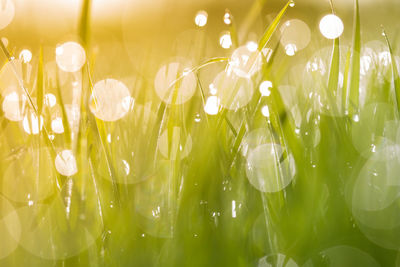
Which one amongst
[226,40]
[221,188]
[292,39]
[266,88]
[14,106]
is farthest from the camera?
[292,39]

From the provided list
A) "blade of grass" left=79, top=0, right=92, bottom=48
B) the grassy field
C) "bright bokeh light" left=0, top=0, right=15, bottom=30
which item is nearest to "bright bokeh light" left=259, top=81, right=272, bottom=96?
the grassy field

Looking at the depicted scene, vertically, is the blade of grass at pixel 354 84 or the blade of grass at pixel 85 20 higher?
the blade of grass at pixel 85 20

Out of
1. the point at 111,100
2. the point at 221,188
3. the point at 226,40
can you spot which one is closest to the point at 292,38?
the point at 226,40

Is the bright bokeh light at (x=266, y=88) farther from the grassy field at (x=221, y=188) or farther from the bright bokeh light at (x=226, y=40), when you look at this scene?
the bright bokeh light at (x=226, y=40)

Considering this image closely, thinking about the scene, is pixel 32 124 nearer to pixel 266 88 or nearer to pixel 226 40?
pixel 266 88

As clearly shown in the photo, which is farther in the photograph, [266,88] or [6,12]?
[6,12]

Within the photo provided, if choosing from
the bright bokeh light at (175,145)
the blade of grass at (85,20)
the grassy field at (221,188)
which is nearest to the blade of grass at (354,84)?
the grassy field at (221,188)
